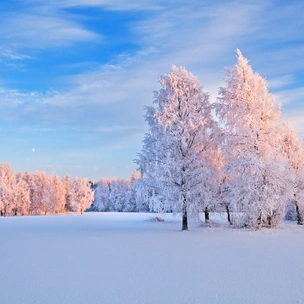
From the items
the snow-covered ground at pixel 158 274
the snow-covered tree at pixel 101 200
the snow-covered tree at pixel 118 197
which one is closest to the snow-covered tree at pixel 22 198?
the snow-covered tree at pixel 118 197

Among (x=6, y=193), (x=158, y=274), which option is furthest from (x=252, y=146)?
(x=6, y=193)

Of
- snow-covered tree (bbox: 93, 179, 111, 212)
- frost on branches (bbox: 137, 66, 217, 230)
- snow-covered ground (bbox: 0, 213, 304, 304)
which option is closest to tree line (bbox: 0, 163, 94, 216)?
snow-covered tree (bbox: 93, 179, 111, 212)

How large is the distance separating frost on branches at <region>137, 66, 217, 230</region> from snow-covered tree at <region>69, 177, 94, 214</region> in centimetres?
7263

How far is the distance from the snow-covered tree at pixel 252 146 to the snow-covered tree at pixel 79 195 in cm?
7376

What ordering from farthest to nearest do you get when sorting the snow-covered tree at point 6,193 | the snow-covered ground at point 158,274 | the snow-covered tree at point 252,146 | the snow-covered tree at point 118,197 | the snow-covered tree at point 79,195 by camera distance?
the snow-covered tree at point 118,197, the snow-covered tree at point 79,195, the snow-covered tree at point 6,193, the snow-covered tree at point 252,146, the snow-covered ground at point 158,274

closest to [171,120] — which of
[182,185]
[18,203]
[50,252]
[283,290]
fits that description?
[182,185]

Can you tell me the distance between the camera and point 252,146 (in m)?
23.9

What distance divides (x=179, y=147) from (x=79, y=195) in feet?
251

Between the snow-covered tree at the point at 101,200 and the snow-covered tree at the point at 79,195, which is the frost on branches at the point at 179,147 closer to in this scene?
the snow-covered tree at the point at 79,195

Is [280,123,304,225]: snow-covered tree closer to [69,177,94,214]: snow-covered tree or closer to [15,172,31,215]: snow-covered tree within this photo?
[69,177,94,214]: snow-covered tree

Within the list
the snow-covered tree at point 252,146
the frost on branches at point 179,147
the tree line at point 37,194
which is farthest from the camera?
the tree line at point 37,194

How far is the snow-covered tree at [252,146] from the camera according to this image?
22.6m

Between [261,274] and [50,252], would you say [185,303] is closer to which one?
[261,274]

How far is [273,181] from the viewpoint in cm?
2262
